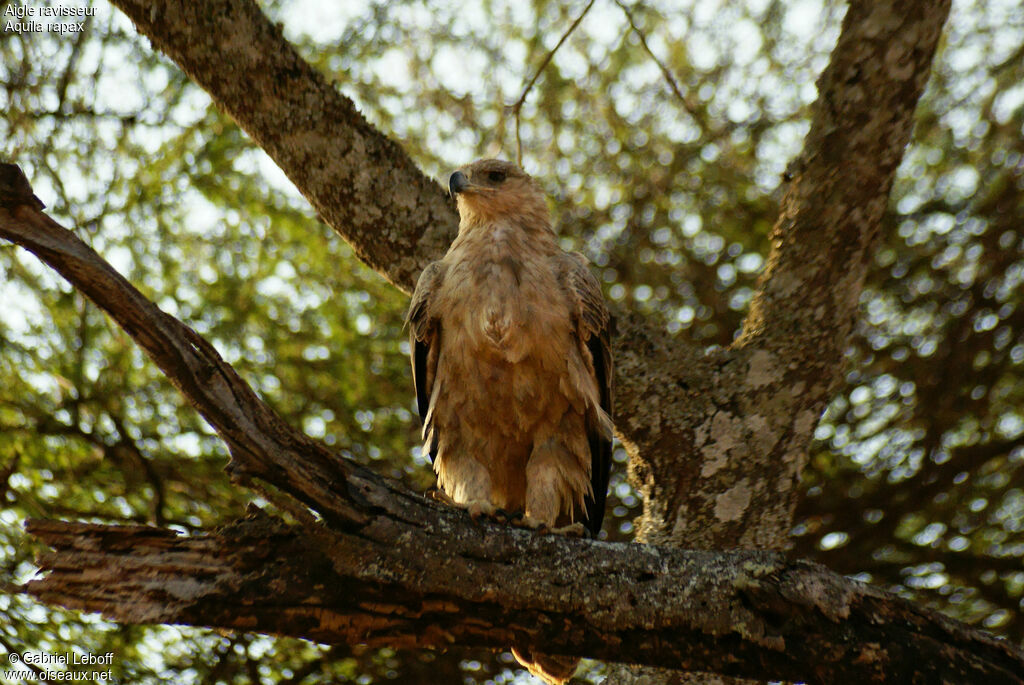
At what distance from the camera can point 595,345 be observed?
4465mm

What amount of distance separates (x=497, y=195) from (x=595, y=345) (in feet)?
3.40

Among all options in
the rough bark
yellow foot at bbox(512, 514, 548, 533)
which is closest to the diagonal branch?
yellow foot at bbox(512, 514, 548, 533)

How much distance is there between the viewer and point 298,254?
6.23 m

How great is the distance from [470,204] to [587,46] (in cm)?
197

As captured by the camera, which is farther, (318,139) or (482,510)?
(318,139)

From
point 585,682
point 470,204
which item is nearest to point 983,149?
point 470,204

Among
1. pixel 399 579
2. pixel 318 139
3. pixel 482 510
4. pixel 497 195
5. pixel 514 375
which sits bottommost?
pixel 399 579

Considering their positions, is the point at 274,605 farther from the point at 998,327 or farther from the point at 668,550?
the point at 998,327

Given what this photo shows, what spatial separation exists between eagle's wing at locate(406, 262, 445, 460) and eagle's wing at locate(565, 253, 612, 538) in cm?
63

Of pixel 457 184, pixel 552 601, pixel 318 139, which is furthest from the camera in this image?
pixel 457 184

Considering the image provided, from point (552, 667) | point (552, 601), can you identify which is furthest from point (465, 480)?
point (552, 601)

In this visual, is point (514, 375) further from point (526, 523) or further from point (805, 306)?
point (805, 306)

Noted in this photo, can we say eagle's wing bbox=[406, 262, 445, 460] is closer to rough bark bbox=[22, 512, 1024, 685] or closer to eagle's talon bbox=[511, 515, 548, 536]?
eagle's talon bbox=[511, 515, 548, 536]

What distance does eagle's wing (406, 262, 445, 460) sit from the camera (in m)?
4.39
